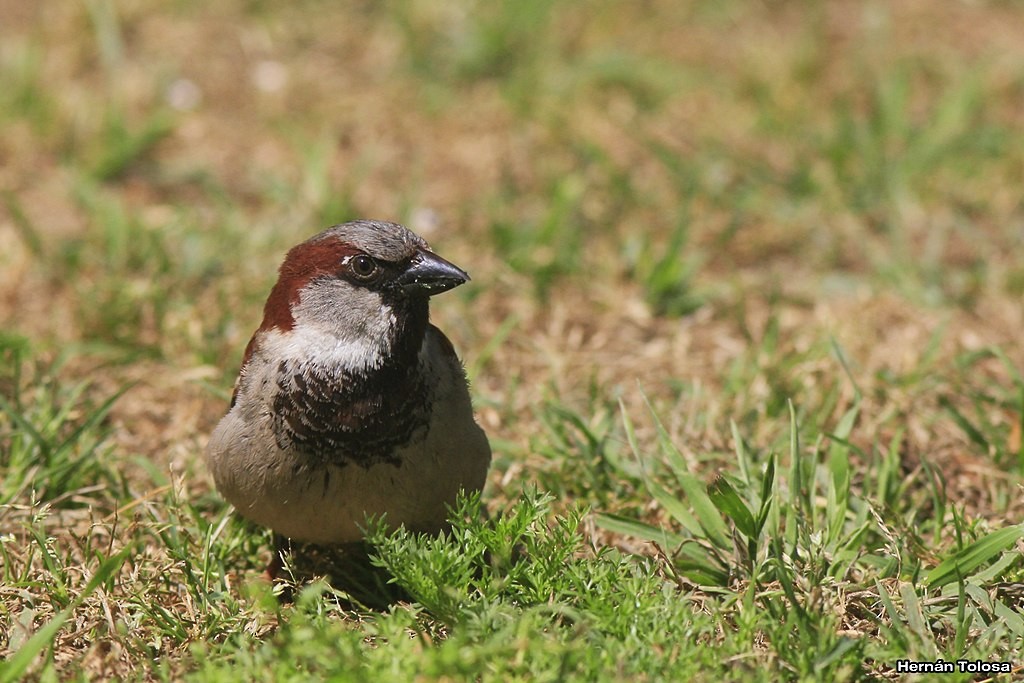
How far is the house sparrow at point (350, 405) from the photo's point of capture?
11.1 feet

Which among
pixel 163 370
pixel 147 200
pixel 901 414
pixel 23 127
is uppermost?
pixel 23 127

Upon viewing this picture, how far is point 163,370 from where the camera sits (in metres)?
4.82

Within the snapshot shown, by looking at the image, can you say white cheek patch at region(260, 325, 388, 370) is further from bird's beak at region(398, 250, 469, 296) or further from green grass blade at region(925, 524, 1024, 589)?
green grass blade at region(925, 524, 1024, 589)

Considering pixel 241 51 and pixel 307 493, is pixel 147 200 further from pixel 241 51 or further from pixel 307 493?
pixel 307 493

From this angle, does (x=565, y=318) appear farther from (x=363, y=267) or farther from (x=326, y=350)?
(x=326, y=350)

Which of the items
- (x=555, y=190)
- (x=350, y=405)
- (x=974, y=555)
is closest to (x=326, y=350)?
(x=350, y=405)

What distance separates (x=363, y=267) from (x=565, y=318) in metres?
1.87

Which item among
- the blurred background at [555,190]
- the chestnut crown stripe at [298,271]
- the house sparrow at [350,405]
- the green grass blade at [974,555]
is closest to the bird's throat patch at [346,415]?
the house sparrow at [350,405]

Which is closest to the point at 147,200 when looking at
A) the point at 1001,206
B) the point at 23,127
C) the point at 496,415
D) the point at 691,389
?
the point at 23,127

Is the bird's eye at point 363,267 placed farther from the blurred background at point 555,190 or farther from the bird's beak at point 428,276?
the blurred background at point 555,190

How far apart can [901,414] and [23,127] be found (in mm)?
4469

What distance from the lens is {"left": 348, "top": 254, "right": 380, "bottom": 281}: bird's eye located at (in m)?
3.54

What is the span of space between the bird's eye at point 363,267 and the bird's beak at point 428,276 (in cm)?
8

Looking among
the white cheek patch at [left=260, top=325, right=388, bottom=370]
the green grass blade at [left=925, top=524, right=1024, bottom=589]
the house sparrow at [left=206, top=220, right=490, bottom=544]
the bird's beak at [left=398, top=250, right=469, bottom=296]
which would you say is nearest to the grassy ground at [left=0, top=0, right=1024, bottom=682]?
the green grass blade at [left=925, top=524, right=1024, bottom=589]
